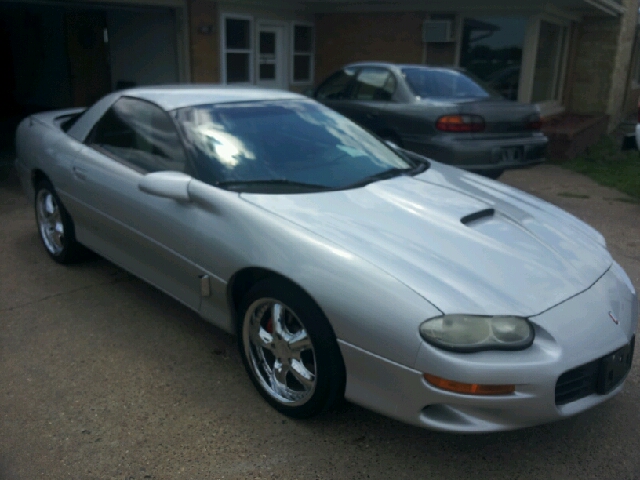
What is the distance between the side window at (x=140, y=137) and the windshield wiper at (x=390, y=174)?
0.97 m

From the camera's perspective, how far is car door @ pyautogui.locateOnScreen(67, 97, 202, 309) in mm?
3262

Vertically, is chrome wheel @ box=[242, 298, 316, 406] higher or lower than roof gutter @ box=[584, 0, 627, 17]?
lower

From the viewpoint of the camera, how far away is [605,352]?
8.23ft

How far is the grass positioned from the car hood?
19.4 ft

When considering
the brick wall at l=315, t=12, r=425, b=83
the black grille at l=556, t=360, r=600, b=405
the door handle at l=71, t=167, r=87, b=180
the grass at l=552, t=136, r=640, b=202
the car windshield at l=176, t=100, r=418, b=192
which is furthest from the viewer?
the brick wall at l=315, t=12, r=425, b=83

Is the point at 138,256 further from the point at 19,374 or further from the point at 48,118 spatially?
the point at 48,118

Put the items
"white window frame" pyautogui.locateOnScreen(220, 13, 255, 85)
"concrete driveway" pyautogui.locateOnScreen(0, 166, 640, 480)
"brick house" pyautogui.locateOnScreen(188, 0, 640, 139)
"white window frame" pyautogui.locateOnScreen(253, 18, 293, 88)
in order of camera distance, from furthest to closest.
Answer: "white window frame" pyautogui.locateOnScreen(253, 18, 293, 88) < "brick house" pyautogui.locateOnScreen(188, 0, 640, 139) < "white window frame" pyautogui.locateOnScreen(220, 13, 255, 85) < "concrete driveway" pyautogui.locateOnScreen(0, 166, 640, 480)

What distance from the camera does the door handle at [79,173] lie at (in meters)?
4.02

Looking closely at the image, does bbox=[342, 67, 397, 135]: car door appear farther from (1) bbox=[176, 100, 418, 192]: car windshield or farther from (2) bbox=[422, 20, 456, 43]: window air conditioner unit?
(2) bbox=[422, 20, 456, 43]: window air conditioner unit

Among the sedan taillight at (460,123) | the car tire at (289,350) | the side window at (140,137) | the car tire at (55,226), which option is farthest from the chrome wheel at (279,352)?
the sedan taillight at (460,123)

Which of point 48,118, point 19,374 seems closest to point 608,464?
point 19,374

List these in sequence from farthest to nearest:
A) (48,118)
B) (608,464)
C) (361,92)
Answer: (361,92)
(48,118)
(608,464)

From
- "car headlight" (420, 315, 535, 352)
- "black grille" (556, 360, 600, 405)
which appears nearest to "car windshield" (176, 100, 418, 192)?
"car headlight" (420, 315, 535, 352)

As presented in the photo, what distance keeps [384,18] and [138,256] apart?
1066cm
